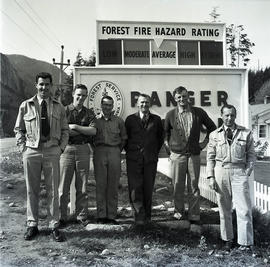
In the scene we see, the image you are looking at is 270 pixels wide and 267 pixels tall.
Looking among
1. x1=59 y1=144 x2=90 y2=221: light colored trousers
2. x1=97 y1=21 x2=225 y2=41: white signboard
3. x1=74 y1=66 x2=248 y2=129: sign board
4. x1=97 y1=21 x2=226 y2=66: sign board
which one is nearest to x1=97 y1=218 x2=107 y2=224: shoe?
x1=59 y1=144 x2=90 y2=221: light colored trousers

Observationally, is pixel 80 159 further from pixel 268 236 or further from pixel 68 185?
pixel 268 236

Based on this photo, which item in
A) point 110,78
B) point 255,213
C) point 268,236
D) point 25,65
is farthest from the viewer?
point 25,65

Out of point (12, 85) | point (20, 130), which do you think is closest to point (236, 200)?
point (20, 130)

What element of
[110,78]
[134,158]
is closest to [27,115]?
[134,158]

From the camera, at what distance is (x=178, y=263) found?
3.97 metres

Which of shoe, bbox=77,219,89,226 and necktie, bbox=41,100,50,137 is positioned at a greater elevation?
necktie, bbox=41,100,50,137

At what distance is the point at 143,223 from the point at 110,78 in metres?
2.29

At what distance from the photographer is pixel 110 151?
4.70 meters

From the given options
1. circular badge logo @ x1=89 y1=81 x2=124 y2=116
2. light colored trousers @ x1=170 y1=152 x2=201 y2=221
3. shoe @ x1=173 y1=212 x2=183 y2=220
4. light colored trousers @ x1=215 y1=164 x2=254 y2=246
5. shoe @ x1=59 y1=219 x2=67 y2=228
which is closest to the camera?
light colored trousers @ x1=215 y1=164 x2=254 y2=246

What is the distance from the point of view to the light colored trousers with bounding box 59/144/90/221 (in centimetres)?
464

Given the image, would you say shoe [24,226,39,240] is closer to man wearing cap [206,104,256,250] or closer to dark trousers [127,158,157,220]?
dark trousers [127,158,157,220]

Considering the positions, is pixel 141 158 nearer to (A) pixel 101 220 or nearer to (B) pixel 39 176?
(A) pixel 101 220

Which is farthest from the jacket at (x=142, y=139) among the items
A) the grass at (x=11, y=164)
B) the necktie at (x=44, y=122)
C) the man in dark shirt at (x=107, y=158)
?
the grass at (x=11, y=164)

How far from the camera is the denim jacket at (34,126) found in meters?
4.18
